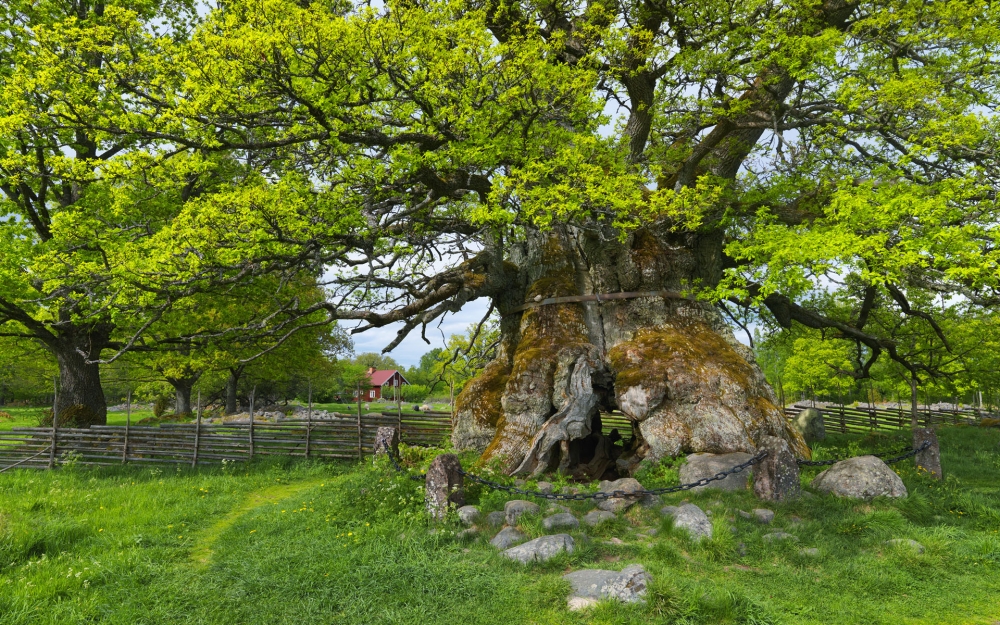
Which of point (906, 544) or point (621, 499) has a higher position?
point (621, 499)

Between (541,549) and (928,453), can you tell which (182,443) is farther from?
(928,453)

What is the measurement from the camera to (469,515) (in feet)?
20.0

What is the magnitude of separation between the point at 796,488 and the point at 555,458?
343cm

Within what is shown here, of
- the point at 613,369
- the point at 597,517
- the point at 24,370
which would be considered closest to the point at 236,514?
the point at 597,517

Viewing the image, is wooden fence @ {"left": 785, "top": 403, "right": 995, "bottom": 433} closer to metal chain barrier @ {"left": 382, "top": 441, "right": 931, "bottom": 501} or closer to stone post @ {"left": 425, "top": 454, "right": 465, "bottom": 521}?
metal chain barrier @ {"left": 382, "top": 441, "right": 931, "bottom": 501}

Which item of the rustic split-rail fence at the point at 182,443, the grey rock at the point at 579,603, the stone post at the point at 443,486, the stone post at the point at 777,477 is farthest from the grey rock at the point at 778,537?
the rustic split-rail fence at the point at 182,443

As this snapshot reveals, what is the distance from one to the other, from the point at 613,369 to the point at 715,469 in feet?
8.37

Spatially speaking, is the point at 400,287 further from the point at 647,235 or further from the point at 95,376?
the point at 95,376

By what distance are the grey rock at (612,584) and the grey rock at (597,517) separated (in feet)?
4.13

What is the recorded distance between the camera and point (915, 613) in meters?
4.31

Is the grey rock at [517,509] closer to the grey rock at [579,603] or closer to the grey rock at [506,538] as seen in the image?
the grey rock at [506,538]

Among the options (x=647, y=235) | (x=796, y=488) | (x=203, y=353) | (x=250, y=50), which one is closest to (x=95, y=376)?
(x=203, y=353)

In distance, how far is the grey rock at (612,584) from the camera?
14.3ft

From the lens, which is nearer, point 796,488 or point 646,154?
point 796,488
